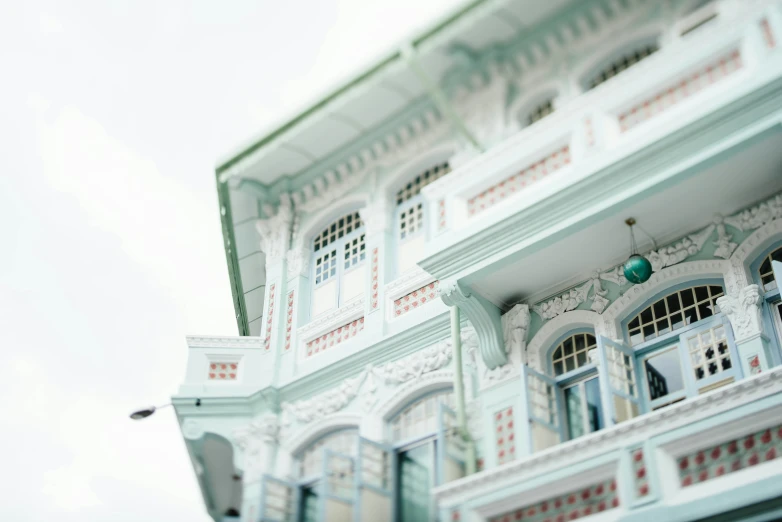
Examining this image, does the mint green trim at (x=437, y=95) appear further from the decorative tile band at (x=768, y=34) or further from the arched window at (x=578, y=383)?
the decorative tile band at (x=768, y=34)

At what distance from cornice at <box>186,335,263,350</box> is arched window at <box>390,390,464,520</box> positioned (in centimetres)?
308

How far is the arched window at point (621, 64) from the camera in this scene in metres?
14.3

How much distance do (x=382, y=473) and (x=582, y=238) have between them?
3747 mm

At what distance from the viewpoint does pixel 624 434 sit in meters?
9.89

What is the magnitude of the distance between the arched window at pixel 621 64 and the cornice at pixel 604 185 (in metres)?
3.53

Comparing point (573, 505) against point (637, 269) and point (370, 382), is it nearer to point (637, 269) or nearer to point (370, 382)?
point (637, 269)

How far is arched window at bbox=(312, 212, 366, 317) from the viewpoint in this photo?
51.9ft

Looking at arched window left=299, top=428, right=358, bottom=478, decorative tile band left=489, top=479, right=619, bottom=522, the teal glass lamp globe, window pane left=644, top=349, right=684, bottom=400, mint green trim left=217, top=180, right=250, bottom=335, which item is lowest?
decorative tile band left=489, top=479, right=619, bottom=522

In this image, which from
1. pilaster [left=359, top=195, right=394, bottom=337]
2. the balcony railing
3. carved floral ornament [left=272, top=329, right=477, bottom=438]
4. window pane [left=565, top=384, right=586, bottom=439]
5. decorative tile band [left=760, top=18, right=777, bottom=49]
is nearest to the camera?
decorative tile band [left=760, top=18, right=777, bottom=49]

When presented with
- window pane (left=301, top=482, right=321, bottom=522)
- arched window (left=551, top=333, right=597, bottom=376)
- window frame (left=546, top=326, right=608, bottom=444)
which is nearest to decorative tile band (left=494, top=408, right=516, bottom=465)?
window frame (left=546, top=326, right=608, bottom=444)

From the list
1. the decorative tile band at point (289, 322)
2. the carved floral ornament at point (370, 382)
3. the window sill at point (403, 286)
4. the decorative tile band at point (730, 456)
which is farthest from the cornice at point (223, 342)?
the decorative tile band at point (730, 456)

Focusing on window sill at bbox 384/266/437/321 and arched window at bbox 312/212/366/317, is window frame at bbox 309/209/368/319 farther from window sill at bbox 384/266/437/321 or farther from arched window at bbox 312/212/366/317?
window sill at bbox 384/266/437/321

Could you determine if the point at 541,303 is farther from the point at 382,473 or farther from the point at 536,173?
the point at 382,473

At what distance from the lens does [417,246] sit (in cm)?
1527
